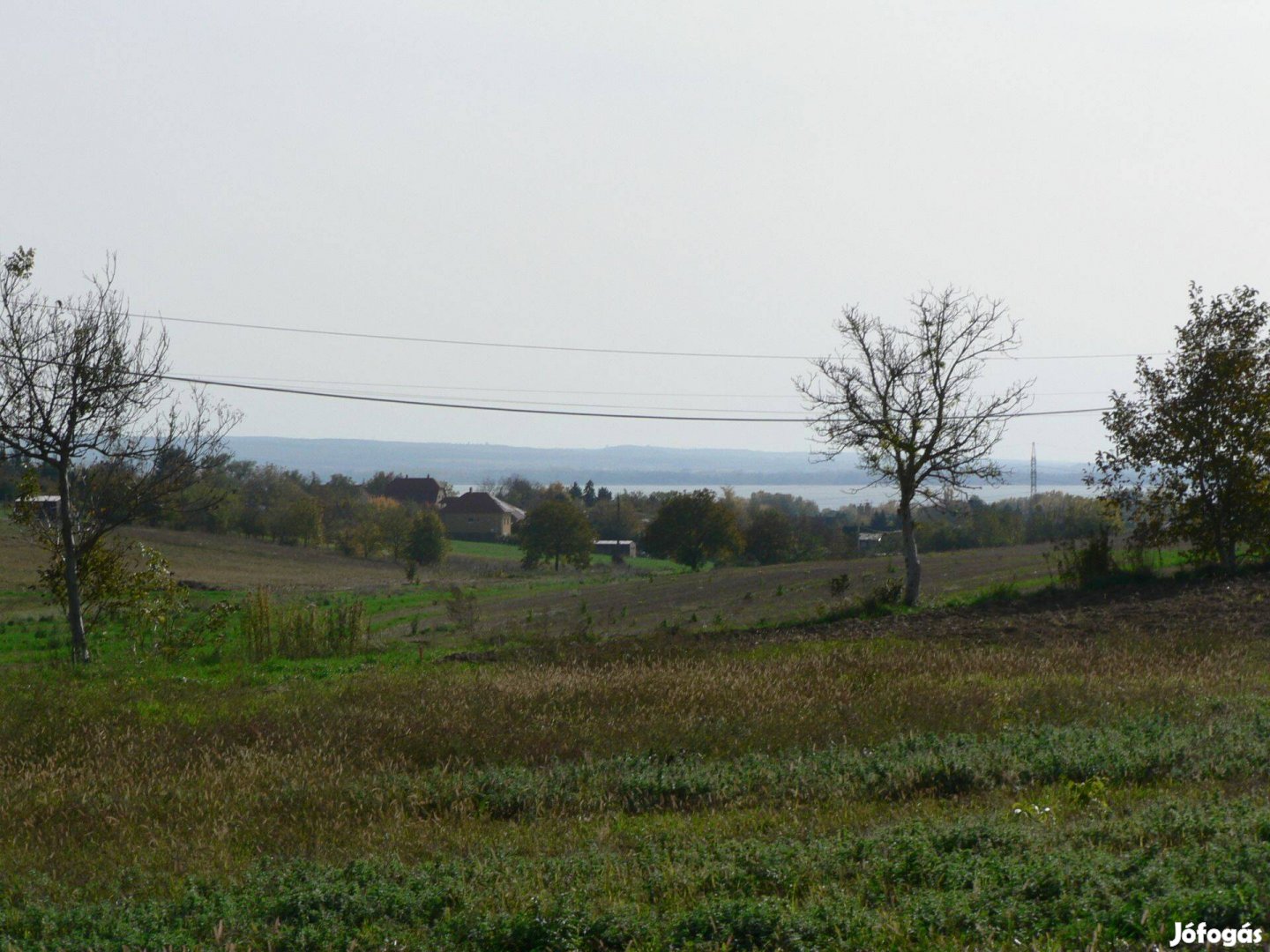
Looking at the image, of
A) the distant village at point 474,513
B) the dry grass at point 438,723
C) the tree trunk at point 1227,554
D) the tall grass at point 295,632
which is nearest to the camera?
the dry grass at point 438,723

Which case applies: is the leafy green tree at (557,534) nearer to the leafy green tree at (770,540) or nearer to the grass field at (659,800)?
the leafy green tree at (770,540)

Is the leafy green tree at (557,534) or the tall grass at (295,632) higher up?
the leafy green tree at (557,534)

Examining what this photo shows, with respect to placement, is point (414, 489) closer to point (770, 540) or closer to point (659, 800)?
point (770, 540)

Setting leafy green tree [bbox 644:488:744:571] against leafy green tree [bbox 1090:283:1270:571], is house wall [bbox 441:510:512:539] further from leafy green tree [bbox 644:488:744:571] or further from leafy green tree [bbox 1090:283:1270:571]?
leafy green tree [bbox 1090:283:1270:571]

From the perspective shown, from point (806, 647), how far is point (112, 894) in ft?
45.5

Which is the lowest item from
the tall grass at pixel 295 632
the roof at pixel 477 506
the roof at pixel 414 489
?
the tall grass at pixel 295 632

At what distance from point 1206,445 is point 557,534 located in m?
47.7

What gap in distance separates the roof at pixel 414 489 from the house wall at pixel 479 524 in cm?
1192

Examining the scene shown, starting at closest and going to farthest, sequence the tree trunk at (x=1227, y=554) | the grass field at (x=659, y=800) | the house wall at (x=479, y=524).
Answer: the grass field at (x=659, y=800), the tree trunk at (x=1227, y=554), the house wall at (x=479, y=524)

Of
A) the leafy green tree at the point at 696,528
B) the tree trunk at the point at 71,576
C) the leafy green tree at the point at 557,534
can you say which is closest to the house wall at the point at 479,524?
the leafy green tree at the point at 557,534

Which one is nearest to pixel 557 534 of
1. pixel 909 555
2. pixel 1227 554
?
pixel 909 555

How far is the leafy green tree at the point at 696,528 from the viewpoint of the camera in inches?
2477

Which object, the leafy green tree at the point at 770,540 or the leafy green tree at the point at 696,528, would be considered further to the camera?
the leafy green tree at the point at 770,540

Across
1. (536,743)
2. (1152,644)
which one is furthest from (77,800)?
(1152,644)
